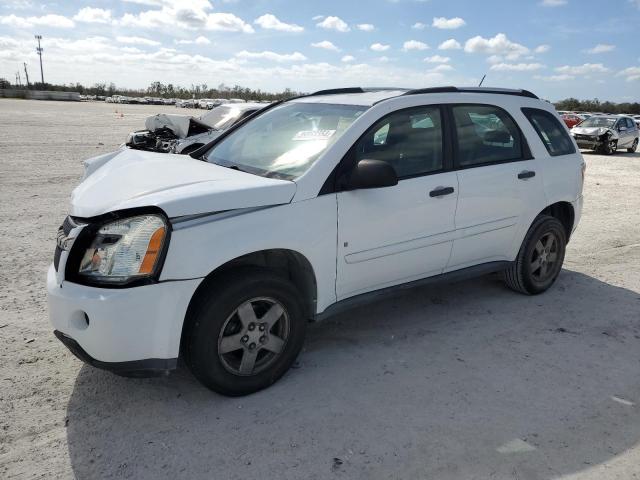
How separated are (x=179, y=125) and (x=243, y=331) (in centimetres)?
936

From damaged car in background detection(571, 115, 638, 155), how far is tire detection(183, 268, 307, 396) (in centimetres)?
2100

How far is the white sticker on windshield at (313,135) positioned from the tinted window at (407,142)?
0.74 feet

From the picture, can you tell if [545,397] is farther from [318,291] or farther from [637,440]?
[318,291]

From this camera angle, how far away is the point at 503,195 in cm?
437

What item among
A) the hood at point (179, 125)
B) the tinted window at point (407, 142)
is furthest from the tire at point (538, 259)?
the hood at point (179, 125)

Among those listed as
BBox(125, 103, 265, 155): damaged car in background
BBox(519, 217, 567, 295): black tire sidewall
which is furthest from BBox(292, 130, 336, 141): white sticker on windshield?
BBox(125, 103, 265, 155): damaged car in background

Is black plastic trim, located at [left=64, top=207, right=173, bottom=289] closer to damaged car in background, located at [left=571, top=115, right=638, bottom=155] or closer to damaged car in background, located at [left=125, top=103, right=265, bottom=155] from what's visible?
damaged car in background, located at [left=125, top=103, right=265, bottom=155]

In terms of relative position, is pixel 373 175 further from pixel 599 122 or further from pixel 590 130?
pixel 599 122

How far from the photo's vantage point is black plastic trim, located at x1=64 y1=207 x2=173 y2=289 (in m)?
2.74

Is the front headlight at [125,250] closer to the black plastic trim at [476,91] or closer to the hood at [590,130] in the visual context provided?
the black plastic trim at [476,91]

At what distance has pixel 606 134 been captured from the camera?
20.9 metres

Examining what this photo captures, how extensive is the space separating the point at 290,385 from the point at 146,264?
124 cm

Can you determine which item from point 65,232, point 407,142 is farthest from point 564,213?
point 65,232

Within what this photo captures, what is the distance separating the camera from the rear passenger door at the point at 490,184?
412 centimetres
